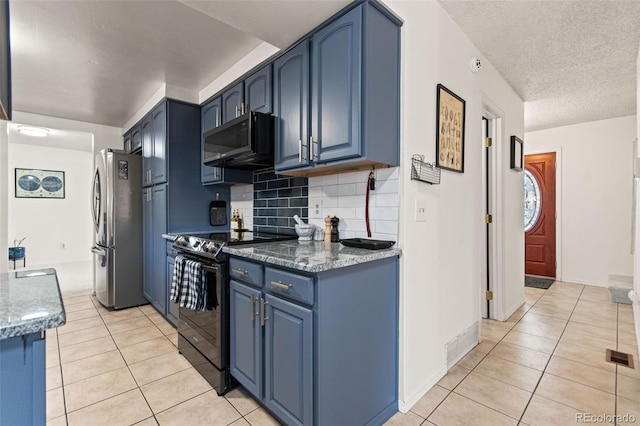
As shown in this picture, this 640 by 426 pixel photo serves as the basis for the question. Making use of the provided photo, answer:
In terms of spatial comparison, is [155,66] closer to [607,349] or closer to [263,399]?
[263,399]

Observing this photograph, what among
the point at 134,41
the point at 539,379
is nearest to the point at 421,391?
the point at 539,379

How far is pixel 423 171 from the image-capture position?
185cm

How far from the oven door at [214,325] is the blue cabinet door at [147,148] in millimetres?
2094

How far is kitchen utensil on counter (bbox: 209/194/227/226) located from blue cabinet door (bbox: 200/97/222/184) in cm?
29

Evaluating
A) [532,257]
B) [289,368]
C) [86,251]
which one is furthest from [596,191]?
[86,251]

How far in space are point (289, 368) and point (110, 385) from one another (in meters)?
1.41

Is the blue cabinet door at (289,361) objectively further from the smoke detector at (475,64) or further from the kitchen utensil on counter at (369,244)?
the smoke detector at (475,64)

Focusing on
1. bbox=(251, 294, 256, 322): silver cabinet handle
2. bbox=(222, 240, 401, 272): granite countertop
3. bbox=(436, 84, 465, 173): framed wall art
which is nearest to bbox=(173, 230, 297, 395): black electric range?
bbox=(222, 240, 401, 272): granite countertop

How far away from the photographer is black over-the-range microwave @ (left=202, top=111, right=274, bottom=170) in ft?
7.06

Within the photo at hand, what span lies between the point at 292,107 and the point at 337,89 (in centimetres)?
43

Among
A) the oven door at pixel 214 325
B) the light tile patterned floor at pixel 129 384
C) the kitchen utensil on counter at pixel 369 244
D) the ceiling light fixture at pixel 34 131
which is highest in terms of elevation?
the ceiling light fixture at pixel 34 131

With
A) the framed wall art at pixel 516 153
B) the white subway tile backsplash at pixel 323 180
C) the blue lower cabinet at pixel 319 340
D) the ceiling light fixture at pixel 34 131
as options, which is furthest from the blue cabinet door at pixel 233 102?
the ceiling light fixture at pixel 34 131

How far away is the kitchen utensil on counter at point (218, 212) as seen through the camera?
3437mm

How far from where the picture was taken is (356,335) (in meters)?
1.52
